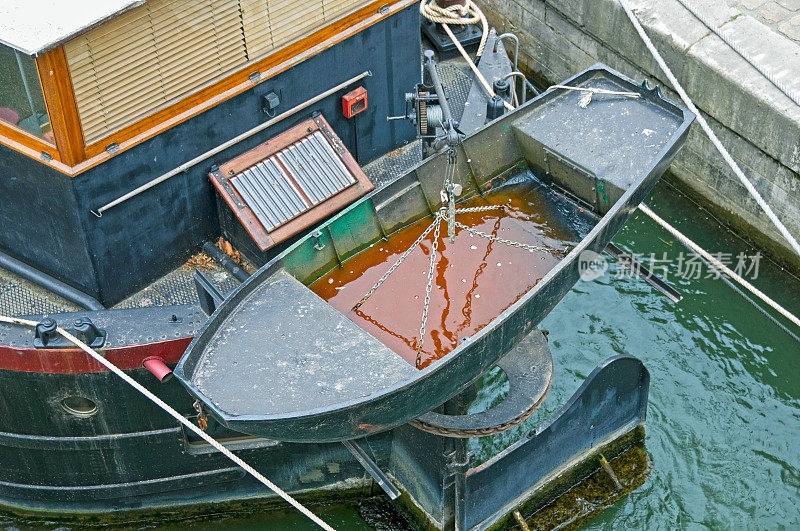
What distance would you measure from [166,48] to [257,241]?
160 cm

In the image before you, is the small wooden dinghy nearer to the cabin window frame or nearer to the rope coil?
the cabin window frame

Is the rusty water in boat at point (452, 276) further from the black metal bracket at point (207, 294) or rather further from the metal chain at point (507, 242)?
the black metal bracket at point (207, 294)

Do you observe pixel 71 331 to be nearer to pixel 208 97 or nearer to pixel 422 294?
pixel 208 97

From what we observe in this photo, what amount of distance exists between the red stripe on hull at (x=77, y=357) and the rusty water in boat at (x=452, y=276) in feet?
4.28

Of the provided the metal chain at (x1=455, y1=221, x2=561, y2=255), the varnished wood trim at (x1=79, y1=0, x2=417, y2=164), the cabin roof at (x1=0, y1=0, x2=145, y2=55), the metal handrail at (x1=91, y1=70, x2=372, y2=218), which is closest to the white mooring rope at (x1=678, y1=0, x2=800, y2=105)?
the metal chain at (x1=455, y1=221, x2=561, y2=255)

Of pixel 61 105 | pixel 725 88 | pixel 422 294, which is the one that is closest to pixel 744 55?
pixel 725 88

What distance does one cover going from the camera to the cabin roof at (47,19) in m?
6.20

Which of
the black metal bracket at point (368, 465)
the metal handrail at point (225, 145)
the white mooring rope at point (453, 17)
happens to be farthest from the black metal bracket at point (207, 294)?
the white mooring rope at point (453, 17)

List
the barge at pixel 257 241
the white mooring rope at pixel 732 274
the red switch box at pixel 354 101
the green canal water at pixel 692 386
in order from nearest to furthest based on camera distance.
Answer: the barge at pixel 257 241 < the white mooring rope at pixel 732 274 < the red switch box at pixel 354 101 < the green canal water at pixel 692 386

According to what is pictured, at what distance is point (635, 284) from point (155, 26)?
592 cm

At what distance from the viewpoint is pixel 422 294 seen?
805cm

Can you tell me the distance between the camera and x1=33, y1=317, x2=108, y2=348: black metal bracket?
7008mm

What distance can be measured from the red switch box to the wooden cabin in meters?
0.10

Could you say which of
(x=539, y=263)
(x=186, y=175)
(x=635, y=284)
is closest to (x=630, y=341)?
(x=635, y=284)
